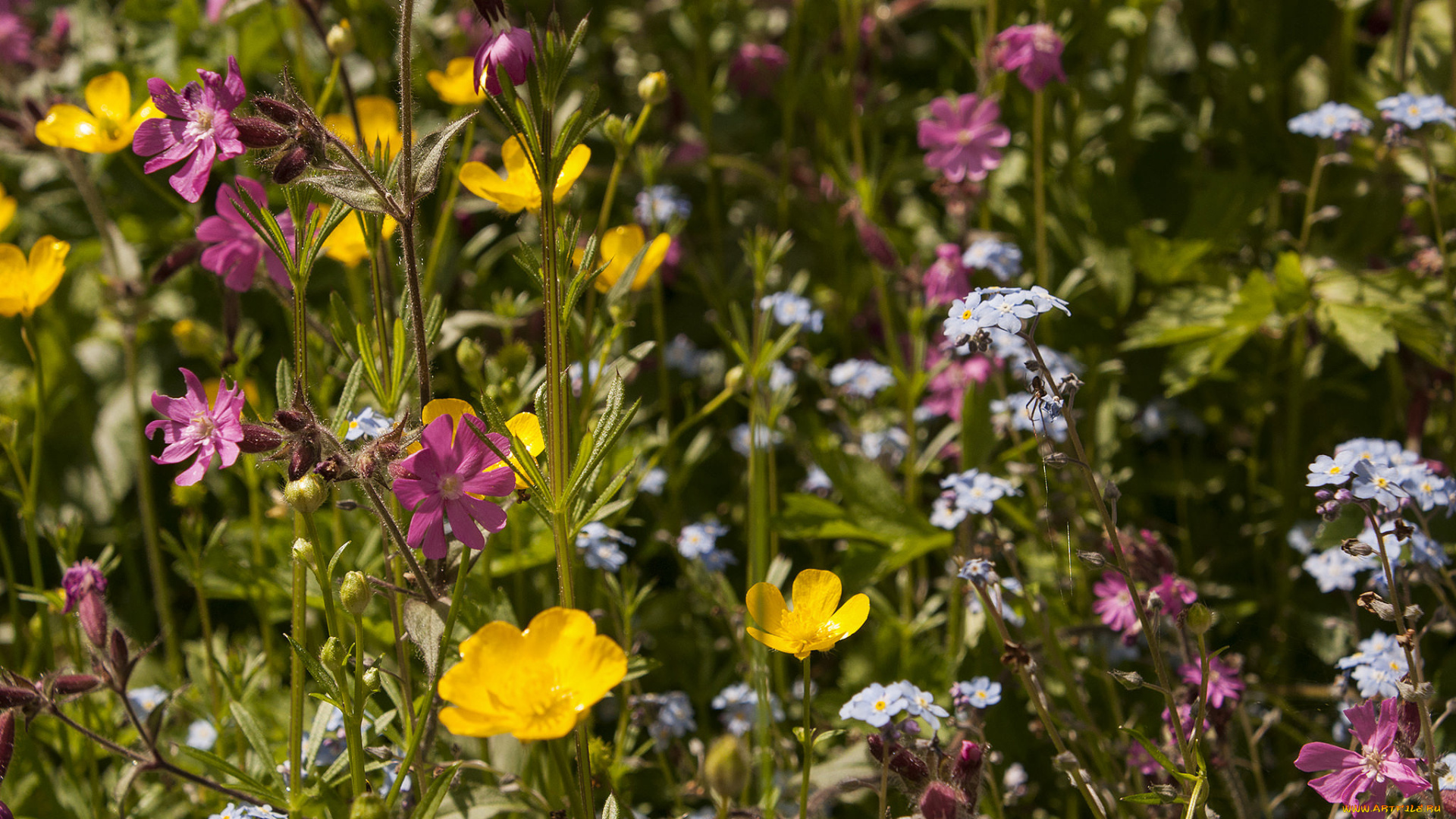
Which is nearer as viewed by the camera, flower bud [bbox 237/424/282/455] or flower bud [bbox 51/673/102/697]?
flower bud [bbox 237/424/282/455]

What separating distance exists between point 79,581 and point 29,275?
0.45 metres

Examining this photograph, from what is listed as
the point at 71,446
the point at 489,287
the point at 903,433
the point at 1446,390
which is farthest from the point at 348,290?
the point at 1446,390

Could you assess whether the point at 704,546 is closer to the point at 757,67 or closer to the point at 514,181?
the point at 514,181

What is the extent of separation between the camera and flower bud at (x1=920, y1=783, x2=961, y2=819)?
1.10 meters

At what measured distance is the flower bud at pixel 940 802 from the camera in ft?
3.61

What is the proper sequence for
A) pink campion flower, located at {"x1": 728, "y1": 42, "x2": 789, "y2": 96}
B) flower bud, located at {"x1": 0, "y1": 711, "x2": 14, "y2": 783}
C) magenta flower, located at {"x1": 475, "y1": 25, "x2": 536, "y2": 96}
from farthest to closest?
pink campion flower, located at {"x1": 728, "y1": 42, "x2": 789, "y2": 96} < flower bud, located at {"x1": 0, "y1": 711, "x2": 14, "y2": 783} < magenta flower, located at {"x1": 475, "y1": 25, "x2": 536, "y2": 96}

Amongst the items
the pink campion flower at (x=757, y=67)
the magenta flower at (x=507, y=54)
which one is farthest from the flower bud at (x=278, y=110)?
the pink campion flower at (x=757, y=67)

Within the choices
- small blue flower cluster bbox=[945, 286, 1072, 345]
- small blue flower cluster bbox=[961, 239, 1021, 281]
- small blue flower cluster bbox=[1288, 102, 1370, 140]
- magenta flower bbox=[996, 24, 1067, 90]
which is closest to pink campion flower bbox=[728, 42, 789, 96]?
magenta flower bbox=[996, 24, 1067, 90]

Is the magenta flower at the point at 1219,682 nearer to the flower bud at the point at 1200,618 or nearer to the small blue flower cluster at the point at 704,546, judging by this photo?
the flower bud at the point at 1200,618

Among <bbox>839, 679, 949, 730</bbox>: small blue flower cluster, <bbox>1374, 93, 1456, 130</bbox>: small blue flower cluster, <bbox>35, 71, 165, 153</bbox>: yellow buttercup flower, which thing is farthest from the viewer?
<bbox>1374, 93, 1456, 130</bbox>: small blue flower cluster

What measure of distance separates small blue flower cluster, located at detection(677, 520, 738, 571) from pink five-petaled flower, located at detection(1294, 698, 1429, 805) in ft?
2.84

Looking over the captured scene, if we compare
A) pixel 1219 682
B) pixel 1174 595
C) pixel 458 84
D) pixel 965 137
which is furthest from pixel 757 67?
pixel 1219 682

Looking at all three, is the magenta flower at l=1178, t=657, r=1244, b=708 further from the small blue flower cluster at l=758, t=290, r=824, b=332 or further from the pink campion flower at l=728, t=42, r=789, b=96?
the pink campion flower at l=728, t=42, r=789, b=96

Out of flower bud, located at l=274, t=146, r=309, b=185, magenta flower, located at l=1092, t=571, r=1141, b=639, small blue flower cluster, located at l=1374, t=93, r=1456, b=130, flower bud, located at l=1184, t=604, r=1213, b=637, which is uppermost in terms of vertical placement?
flower bud, located at l=274, t=146, r=309, b=185
